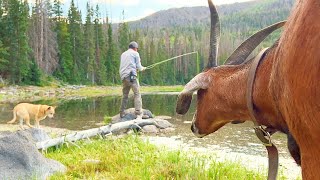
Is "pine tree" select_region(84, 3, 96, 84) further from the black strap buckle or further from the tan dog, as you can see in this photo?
the black strap buckle

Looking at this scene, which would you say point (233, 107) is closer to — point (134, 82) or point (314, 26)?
point (314, 26)

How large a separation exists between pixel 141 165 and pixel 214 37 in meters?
3.86

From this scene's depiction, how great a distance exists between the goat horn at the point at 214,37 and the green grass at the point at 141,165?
2.80 metres

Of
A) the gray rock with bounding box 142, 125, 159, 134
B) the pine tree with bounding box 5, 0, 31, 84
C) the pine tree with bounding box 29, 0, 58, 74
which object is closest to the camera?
the gray rock with bounding box 142, 125, 159, 134

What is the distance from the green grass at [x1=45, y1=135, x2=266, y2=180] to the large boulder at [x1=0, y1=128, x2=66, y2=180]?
0.74ft

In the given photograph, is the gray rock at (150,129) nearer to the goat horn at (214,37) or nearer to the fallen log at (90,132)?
the fallen log at (90,132)

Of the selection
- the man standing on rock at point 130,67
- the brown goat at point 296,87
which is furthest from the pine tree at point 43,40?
the brown goat at point 296,87

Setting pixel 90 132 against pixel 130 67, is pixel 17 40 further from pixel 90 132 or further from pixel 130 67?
pixel 90 132

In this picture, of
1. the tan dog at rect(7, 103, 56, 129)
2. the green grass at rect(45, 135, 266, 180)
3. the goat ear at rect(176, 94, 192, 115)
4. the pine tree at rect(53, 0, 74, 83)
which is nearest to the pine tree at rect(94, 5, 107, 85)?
the pine tree at rect(53, 0, 74, 83)

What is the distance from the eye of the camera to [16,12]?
56344mm

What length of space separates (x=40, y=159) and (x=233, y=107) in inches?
168

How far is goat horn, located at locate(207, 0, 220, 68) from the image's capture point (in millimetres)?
2543

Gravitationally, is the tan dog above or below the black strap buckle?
below

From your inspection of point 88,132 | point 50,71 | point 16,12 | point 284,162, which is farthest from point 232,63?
point 50,71
